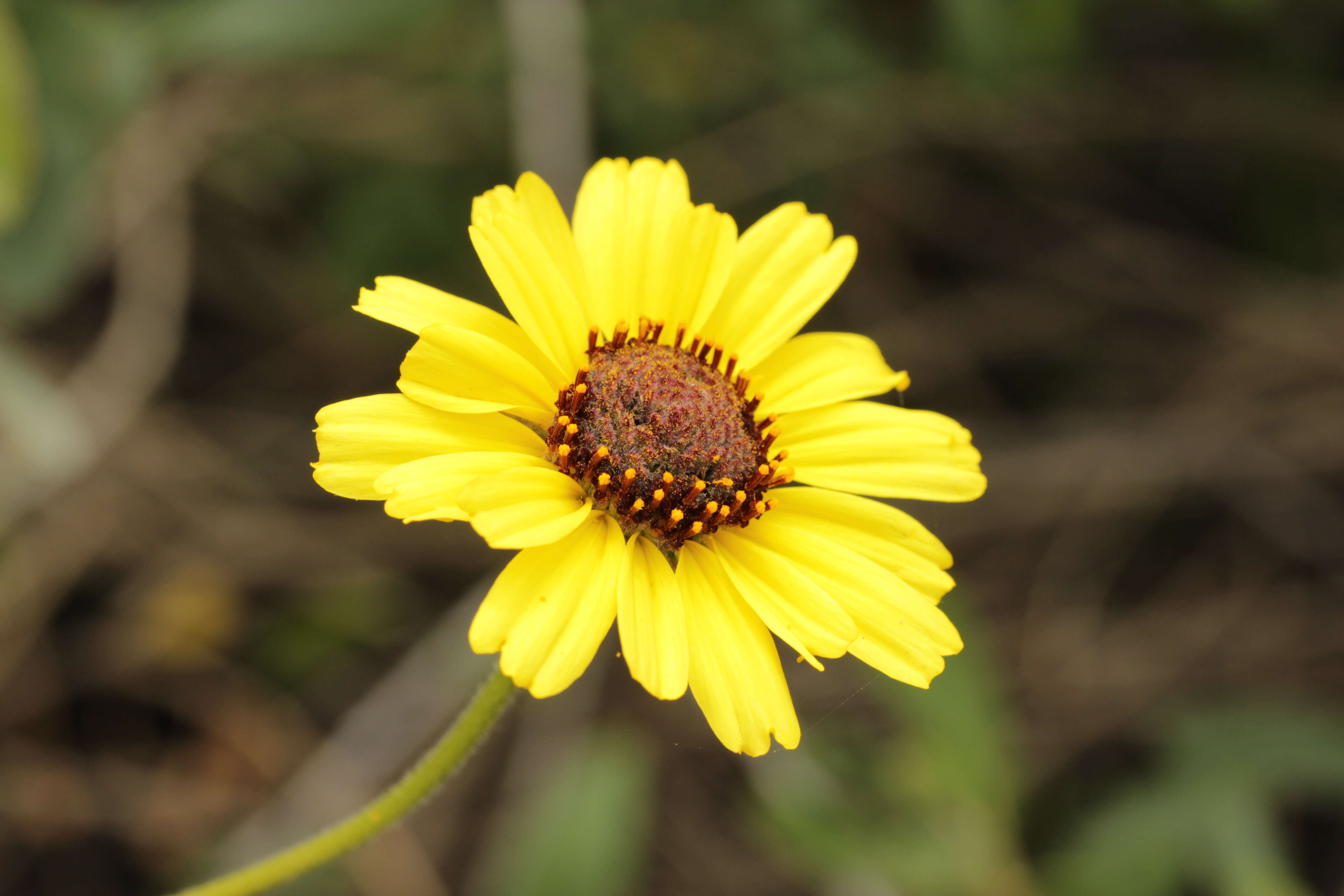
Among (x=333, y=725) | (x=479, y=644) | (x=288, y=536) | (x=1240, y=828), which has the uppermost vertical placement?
(x=479, y=644)

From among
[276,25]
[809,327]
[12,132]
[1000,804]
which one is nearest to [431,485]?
[12,132]

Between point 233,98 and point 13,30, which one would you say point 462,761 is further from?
point 233,98

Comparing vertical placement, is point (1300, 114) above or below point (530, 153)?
below

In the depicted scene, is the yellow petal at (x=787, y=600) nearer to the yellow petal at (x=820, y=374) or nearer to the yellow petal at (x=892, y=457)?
the yellow petal at (x=892, y=457)

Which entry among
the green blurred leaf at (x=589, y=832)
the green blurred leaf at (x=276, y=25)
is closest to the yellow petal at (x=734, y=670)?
the green blurred leaf at (x=589, y=832)

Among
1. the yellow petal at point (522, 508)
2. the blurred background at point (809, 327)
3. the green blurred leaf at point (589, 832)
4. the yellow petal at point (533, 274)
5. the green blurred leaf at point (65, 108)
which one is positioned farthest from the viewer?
the blurred background at point (809, 327)

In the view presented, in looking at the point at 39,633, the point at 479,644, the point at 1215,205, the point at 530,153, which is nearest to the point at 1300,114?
the point at 1215,205
